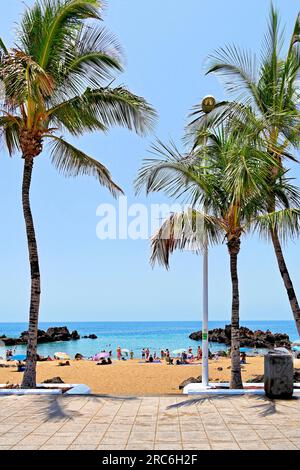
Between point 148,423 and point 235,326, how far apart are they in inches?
170

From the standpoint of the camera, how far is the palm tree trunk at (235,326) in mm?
11359

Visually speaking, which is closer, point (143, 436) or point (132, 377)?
point (143, 436)

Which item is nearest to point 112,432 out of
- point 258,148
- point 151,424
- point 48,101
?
point 151,424

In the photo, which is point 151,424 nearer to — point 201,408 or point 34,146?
point 201,408

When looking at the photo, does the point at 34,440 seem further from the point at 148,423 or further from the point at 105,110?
the point at 105,110

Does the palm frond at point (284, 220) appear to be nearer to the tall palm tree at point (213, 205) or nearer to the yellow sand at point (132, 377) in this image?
the tall palm tree at point (213, 205)

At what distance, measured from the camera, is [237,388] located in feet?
37.1

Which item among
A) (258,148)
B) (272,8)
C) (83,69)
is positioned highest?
(272,8)

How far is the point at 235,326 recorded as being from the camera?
38.2 feet

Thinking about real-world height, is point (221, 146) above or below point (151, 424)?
above

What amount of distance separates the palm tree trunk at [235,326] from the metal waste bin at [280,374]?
1362mm

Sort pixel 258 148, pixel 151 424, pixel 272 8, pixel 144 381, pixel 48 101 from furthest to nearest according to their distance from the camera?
pixel 144 381 < pixel 272 8 < pixel 48 101 < pixel 258 148 < pixel 151 424

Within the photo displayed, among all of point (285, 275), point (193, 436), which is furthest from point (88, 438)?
point (285, 275)

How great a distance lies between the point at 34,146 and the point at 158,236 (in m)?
3.50
